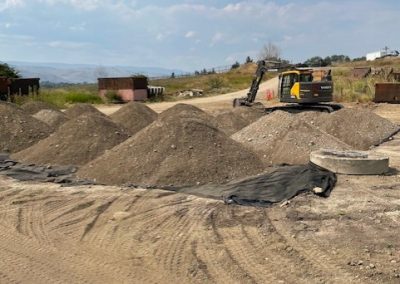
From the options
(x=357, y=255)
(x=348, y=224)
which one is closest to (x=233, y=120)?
(x=348, y=224)

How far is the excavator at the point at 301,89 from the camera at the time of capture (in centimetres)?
2045

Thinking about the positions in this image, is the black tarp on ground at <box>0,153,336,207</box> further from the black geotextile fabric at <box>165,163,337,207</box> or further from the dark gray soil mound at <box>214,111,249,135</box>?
the dark gray soil mound at <box>214,111,249,135</box>

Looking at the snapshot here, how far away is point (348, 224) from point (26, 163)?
7.75m

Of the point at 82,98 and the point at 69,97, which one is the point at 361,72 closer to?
the point at 82,98

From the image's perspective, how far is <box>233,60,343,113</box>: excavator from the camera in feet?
67.1

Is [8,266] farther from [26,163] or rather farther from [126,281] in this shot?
[26,163]

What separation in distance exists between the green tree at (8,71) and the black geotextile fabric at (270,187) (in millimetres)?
28825

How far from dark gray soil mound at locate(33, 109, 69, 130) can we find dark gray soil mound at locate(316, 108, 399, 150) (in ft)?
26.9

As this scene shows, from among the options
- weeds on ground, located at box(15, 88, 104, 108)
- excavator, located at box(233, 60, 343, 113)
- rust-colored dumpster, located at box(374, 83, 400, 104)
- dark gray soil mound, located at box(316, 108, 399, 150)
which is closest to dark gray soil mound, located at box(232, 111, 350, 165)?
dark gray soil mound, located at box(316, 108, 399, 150)

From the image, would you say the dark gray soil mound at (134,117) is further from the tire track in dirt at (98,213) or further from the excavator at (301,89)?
the tire track in dirt at (98,213)

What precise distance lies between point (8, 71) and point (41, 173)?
88.1 ft

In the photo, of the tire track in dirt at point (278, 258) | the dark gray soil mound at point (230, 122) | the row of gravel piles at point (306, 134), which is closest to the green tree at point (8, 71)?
the dark gray soil mound at point (230, 122)

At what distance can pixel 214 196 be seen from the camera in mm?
8828

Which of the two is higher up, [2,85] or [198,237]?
[2,85]
